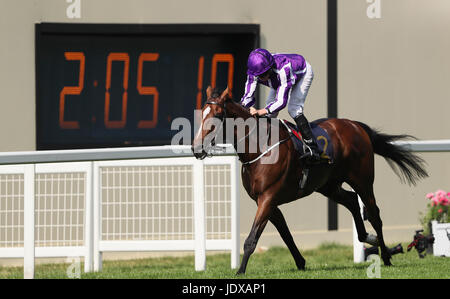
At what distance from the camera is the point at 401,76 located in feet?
40.4

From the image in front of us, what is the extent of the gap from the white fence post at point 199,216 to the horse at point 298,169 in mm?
756

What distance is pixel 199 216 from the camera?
9.40 m

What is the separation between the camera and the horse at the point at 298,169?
8.20 m

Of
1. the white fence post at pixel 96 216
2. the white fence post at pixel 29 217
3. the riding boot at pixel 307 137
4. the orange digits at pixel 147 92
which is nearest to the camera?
the riding boot at pixel 307 137

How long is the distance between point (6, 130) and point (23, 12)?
1.24 metres

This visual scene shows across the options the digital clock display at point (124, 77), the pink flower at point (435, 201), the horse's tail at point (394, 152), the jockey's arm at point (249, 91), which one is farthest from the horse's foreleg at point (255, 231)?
the digital clock display at point (124, 77)

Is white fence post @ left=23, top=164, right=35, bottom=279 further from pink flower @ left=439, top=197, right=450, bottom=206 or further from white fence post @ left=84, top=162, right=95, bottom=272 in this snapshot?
pink flower @ left=439, top=197, right=450, bottom=206

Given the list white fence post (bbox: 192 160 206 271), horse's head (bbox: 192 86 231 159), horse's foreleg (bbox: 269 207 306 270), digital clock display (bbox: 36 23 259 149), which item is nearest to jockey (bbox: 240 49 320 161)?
horse's head (bbox: 192 86 231 159)

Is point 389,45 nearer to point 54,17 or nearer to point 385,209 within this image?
point 385,209

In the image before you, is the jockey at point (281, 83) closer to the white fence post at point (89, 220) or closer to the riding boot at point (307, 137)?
the riding boot at point (307, 137)

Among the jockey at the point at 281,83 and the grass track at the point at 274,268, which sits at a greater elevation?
the jockey at the point at 281,83

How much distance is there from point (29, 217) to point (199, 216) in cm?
142
